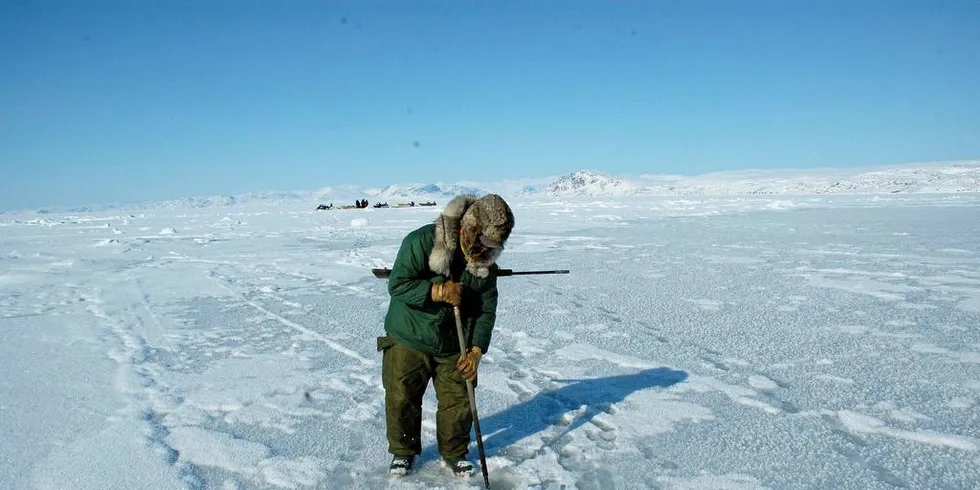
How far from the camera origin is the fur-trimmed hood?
283 centimetres

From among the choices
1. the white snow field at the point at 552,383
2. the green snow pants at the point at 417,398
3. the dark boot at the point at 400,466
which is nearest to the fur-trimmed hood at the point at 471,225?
the green snow pants at the point at 417,398

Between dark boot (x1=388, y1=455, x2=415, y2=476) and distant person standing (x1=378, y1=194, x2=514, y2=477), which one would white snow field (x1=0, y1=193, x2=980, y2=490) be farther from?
distant person standing (x1=378, y1=194, x2=514, y2=477)

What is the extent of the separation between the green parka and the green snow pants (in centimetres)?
8

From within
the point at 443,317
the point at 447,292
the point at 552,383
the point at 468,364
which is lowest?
the point at 552,383

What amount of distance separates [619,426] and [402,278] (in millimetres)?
1842

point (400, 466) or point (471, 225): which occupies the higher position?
point (471, 225)

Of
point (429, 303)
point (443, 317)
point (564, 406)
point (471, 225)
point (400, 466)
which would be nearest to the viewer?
point (471, 225)

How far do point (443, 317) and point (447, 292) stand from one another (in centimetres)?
25

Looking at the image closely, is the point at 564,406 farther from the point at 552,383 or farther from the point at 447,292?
the point at 447,292

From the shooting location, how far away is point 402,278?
2.95 metres

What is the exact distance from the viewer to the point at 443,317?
10.1ft

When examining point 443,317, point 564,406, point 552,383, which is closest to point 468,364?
point 443,317

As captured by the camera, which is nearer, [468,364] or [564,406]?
[468,364]

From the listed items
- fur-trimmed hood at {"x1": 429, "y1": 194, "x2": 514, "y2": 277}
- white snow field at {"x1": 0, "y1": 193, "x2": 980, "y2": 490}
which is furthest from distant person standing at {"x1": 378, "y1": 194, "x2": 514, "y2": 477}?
white snow field at {"x1": 0, "y1": 193, "x2": 980, "y2": 490}
